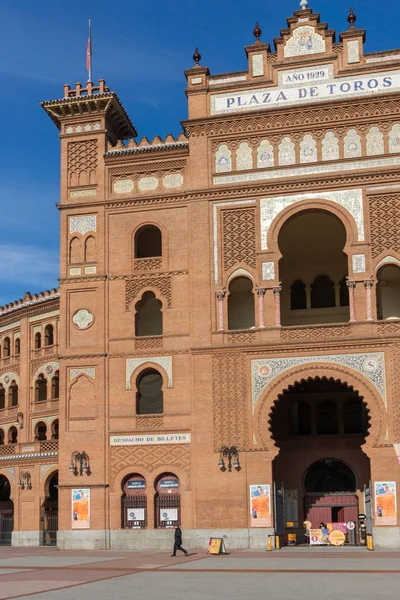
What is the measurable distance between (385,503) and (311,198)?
12288 millimetres

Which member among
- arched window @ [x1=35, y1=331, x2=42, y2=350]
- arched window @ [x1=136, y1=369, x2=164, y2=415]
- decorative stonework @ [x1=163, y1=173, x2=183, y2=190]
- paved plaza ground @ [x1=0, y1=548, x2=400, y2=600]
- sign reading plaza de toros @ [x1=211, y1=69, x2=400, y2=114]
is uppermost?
sign reading plaza de toros @ [x1=211, y1=69, x2=400, y2=114]

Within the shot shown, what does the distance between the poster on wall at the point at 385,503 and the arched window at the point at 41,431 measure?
2025 centimetres

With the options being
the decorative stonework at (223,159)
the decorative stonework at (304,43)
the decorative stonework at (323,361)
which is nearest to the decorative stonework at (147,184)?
the decorative stonework at (223,159)

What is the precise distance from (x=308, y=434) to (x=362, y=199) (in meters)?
11.0

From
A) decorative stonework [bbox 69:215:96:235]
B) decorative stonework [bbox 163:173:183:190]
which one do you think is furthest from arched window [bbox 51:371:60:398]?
decorative stonework [bbox 163:173:183:190]

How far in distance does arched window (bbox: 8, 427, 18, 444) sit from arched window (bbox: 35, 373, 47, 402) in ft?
9.62

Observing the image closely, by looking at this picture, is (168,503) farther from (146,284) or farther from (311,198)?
(311,198)

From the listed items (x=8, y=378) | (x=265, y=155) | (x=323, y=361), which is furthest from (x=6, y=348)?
(x=323, y=361)

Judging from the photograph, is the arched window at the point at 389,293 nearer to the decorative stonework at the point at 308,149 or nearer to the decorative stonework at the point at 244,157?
the decorative stonework at the point at 308,149

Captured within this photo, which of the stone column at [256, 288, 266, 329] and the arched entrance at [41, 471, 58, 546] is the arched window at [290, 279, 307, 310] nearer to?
the stone column at [256, 288, 266, 329]

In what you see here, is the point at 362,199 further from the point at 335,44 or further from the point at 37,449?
the point at 37,449

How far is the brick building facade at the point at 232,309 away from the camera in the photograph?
33969 mm

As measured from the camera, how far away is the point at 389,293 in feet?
127

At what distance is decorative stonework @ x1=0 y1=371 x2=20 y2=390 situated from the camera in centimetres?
4894
